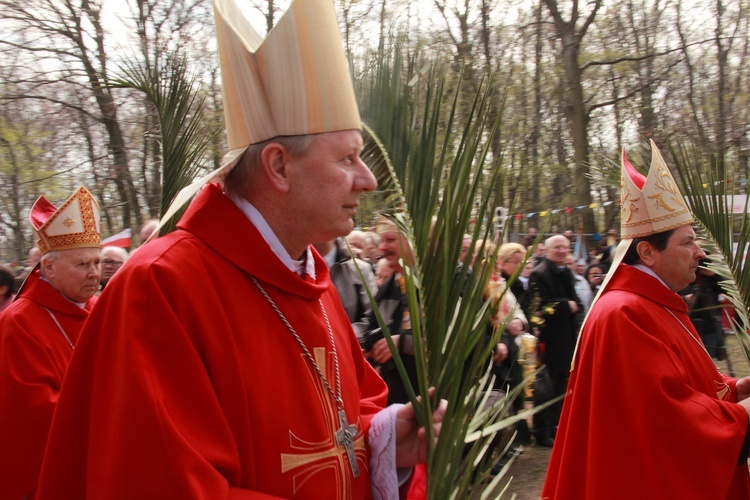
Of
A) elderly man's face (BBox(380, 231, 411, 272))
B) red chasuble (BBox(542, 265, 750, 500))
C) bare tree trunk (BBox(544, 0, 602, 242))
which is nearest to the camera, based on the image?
red chasuble (BBox(542, 265, 750, 500))

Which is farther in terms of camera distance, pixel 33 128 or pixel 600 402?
pixel 33 128

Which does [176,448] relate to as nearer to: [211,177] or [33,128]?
[211,177]

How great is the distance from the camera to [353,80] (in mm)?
2027

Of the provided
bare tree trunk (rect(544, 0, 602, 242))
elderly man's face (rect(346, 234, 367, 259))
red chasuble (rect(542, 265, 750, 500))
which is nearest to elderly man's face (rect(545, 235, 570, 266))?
elderly man's face (rect(346, 234, 367, 259))

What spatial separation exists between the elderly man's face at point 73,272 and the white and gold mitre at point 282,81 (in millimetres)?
2448

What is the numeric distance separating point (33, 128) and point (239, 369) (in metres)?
15.8

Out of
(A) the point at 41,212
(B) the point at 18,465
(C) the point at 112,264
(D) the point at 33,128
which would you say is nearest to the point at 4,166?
(D) the point at 33,128

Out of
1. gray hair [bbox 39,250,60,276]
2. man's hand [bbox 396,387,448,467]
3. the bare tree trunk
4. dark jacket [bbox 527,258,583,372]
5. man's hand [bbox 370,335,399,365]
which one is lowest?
dark jacket [bbox 527,258,583,372]

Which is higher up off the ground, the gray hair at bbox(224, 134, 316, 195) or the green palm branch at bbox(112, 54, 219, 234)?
the green palm branch at bbox(112, 54, 219, 234)

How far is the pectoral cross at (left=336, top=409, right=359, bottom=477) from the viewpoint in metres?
1.88

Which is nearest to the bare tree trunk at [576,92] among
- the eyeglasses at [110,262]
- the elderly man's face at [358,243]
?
the elderly man's face at [358,243]

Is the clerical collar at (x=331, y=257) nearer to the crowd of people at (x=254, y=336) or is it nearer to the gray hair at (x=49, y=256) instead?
the gray hair at (x=49, y=256)

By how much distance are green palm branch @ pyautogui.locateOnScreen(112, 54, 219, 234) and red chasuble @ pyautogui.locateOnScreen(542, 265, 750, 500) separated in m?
2.19

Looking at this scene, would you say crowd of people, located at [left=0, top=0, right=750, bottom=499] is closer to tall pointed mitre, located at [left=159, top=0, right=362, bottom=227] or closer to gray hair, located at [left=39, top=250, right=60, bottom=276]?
tall pointed mitre, located at [left=159, top=0, right=362, bottom=227]
